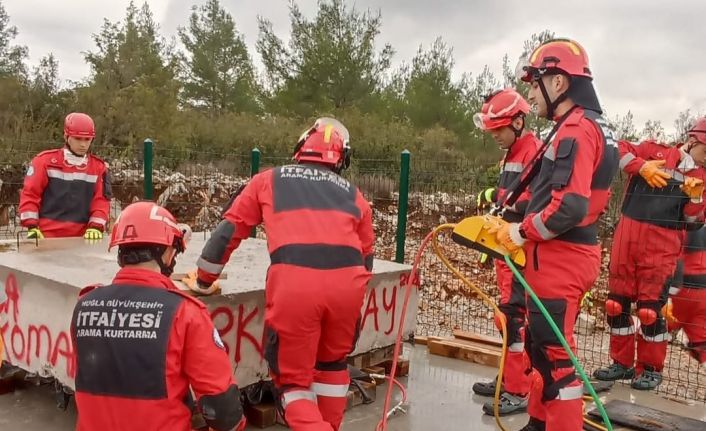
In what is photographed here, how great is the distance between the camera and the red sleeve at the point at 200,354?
8.25ft

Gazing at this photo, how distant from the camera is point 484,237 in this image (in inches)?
157

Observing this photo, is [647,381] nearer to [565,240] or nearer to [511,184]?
[511,184]

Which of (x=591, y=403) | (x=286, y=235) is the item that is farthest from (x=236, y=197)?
(x=591, y=403)

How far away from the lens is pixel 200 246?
5.84m

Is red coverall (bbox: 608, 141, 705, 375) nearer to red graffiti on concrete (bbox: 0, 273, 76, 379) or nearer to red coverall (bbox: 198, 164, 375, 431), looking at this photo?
red coverall (bbox: 198, 164, 375, 431)

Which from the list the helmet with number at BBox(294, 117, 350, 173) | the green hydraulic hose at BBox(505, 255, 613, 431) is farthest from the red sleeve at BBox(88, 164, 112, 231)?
the green hydraulic hose at BBox(505, 255, 613, 431)

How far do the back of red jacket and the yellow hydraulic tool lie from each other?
596 mm

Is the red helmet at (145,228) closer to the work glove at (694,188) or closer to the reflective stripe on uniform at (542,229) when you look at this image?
the reflective stripe on uniform at (542,229)

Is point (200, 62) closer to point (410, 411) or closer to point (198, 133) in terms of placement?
point (198, 133)

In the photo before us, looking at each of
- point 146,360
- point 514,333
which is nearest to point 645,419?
point 514,333

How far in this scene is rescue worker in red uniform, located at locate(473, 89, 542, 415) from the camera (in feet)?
16.1

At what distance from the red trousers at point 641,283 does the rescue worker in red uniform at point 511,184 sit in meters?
1.35

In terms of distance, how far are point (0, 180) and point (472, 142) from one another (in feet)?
57.9

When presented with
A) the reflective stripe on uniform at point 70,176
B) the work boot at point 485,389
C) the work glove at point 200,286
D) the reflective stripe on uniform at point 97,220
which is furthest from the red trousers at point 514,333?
the reflective stripe on uniform at point 70,176
